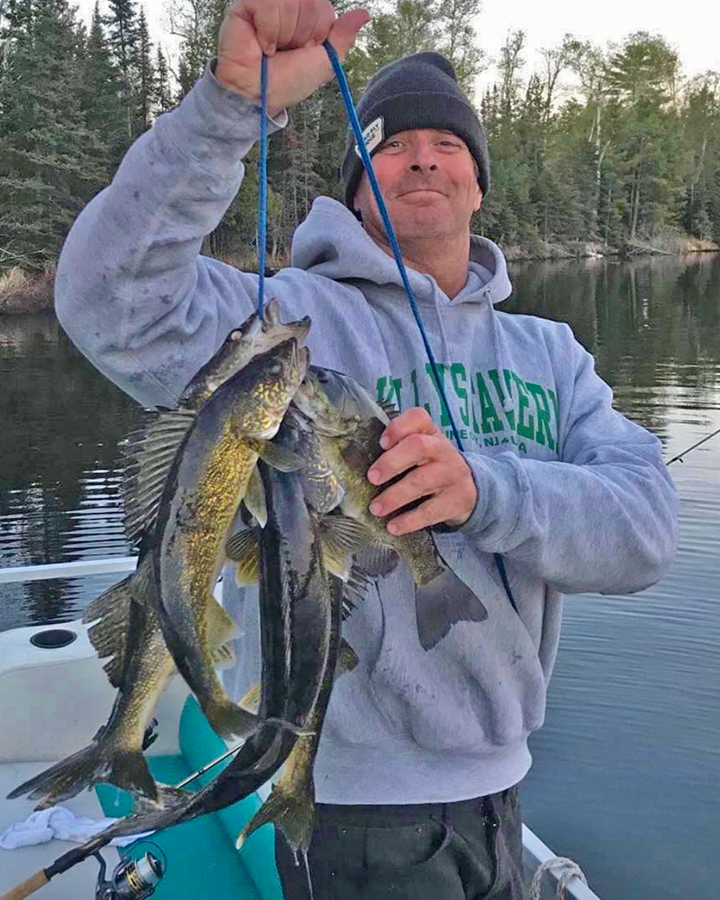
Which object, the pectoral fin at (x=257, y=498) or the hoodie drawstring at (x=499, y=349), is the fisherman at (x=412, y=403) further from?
the pectoral fin at (x=257, y=498)

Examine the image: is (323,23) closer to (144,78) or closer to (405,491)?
(405,491)

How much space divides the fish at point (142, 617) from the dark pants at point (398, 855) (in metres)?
0.61

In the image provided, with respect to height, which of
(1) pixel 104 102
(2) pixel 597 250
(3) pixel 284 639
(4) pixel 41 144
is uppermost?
(1) pixel 104 102

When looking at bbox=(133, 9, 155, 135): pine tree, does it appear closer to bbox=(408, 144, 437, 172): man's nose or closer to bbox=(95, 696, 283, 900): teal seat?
bbox=(95, 696, 283, 900): teal seat

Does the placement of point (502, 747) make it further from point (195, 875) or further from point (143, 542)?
point (195, 875)

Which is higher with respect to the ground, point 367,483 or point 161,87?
point 161,87

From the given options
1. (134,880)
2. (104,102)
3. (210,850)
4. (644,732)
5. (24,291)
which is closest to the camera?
(134,880)

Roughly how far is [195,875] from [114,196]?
292cm

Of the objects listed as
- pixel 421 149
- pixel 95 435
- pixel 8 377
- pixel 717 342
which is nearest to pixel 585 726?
pixel 421 149

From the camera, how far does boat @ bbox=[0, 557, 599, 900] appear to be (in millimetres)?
3498

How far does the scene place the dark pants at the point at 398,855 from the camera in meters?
2.02

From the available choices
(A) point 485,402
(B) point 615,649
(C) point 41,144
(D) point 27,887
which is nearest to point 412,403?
(A) point 485,402

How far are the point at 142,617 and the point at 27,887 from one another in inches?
74.4

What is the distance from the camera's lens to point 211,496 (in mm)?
1484
